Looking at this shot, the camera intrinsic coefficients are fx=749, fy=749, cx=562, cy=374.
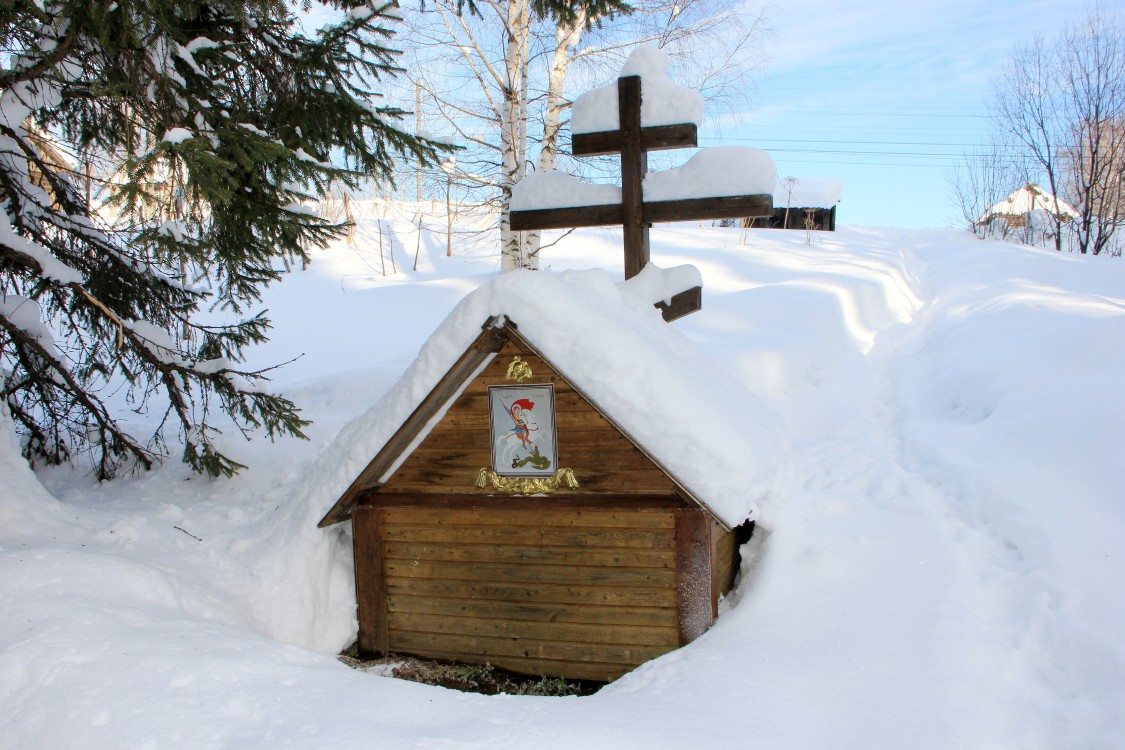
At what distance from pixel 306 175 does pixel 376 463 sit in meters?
2.48

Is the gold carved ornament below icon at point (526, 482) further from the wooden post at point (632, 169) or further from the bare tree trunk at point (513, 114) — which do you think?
the bare tree trunk at point (513, 114)

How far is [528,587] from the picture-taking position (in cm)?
446

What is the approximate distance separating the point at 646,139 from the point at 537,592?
315 centimetres

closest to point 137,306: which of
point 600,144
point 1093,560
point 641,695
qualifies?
point 600,144

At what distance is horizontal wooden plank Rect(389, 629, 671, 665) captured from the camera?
4.26 meters

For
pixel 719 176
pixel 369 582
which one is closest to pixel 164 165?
pixel 369 582

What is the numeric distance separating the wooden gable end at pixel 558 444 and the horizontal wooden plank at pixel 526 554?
35cm

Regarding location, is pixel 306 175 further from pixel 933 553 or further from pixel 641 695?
pixel 933 553

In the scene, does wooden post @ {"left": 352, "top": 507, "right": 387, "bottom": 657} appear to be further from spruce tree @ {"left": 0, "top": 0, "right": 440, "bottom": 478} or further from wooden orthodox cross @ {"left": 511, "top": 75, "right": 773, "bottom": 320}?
wooden orthodox cross @ {"left": 511, "top": 75, "right": 773, "bottom": 320}

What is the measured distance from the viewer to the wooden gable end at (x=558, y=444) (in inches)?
164

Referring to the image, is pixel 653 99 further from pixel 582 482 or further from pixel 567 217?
pixel 582 482

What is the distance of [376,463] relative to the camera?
4.41 m

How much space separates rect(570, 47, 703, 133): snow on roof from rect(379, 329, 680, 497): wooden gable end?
6.88ft

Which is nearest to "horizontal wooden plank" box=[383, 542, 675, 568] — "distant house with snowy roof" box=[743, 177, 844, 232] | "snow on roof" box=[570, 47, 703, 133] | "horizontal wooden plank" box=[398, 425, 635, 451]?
"horizontal wooden plank" box=[398, 425, 635, 451]
